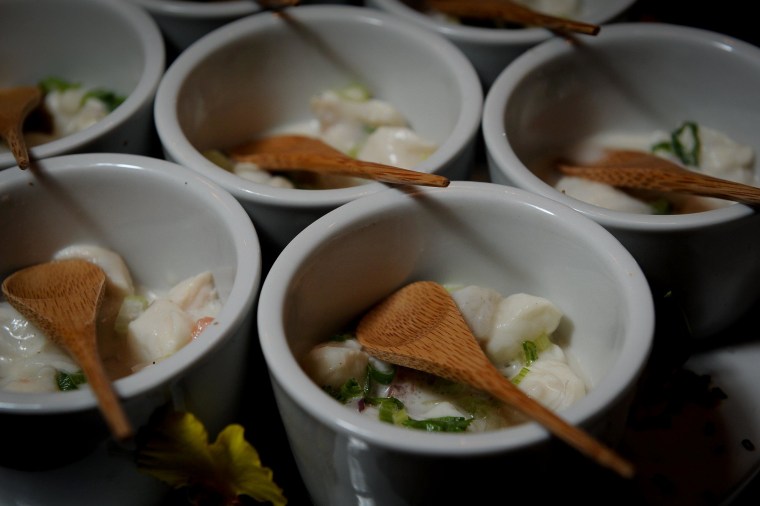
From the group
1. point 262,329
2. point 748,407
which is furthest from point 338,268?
point 748,407

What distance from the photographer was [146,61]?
131 cm

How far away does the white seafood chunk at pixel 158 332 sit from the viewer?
1.00 meters

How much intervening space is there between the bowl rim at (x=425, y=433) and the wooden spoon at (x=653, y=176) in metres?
0.19

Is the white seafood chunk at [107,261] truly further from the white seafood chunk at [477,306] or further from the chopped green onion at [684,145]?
the chopped green onion at [684,145]

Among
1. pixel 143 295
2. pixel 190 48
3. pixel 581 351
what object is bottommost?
pixel 143 295

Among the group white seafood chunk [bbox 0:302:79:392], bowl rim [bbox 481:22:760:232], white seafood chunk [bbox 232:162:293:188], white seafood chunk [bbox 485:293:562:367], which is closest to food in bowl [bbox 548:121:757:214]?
bowl rim [bbox 481:22:760:232]

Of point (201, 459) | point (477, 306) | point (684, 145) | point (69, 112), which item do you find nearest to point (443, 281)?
point (477, 306)

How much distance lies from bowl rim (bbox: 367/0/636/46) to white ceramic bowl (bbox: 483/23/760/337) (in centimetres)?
5

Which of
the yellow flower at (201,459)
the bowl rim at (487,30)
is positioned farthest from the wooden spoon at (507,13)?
the yellow flower at (201,459)

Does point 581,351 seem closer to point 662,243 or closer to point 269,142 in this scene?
point 662,243

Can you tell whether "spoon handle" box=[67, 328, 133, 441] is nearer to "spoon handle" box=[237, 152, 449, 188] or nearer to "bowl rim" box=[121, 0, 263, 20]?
"spoon handle" box=[237, 152, 449, 188]

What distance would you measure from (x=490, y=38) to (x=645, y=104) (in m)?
0.28

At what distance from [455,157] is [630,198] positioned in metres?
0.27

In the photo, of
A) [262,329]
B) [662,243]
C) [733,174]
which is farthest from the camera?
[733,174]
